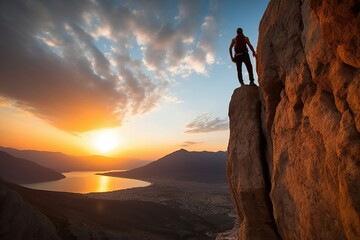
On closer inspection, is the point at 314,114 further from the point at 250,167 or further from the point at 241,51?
the point at 241,51

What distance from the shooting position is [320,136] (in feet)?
20.3

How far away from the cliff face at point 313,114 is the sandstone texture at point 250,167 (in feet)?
1.77

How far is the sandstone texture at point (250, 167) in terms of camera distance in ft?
33.3

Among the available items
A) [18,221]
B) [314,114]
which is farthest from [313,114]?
[18,221]

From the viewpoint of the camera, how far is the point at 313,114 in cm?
653

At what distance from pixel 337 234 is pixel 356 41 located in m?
4.55

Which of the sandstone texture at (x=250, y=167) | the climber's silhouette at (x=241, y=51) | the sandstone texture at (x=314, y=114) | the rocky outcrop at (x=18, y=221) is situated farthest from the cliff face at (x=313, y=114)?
the rocky outcrop at (x=18, y=221)

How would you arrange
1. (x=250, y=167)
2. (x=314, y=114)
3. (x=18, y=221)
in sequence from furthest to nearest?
(x=18, y=221) < (x=250, y=167) < (x=314, y=114)

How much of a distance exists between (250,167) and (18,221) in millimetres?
37528

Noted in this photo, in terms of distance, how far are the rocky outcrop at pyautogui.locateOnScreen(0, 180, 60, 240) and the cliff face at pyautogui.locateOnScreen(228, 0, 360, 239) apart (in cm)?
3703

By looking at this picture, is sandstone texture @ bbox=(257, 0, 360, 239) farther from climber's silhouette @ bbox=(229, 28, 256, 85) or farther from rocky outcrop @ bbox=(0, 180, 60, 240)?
rocky outcrop @ bbox=(0, 180, 60, 240)

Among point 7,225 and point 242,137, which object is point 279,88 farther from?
point 7,225

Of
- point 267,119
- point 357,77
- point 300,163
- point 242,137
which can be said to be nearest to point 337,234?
point 300,163

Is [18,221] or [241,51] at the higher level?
[241,51]
